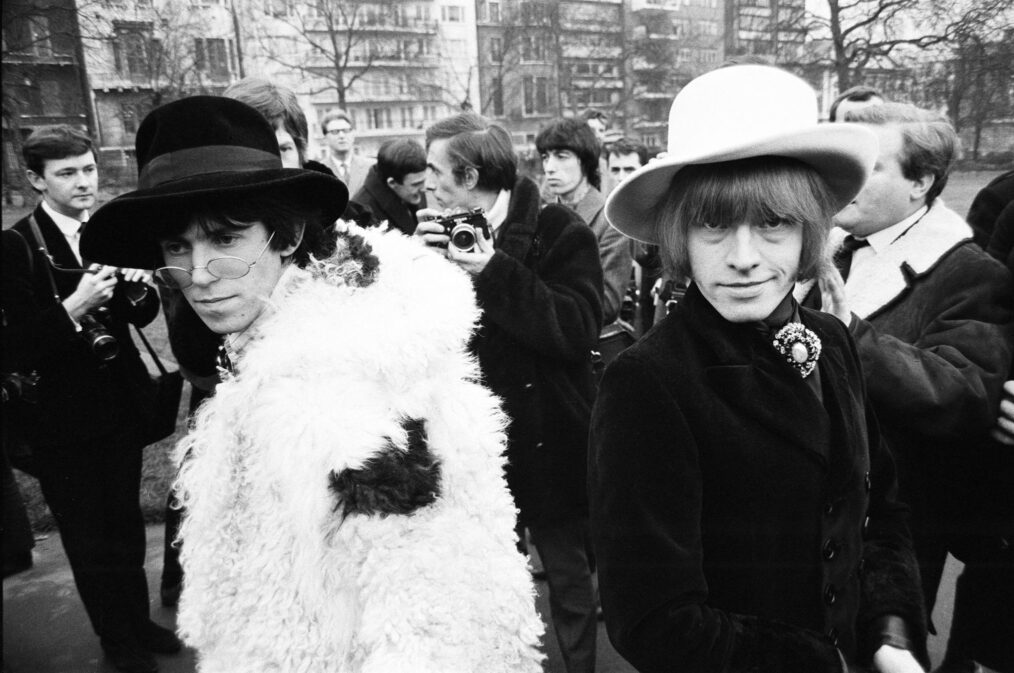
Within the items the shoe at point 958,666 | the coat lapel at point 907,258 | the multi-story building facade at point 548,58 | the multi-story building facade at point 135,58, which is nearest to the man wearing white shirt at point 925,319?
the coat lapel at point 907,258

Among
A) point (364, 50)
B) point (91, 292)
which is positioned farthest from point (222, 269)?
point (364, 50)

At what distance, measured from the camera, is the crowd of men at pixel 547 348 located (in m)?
2.07

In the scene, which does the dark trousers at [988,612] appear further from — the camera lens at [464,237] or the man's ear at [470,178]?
the man's ear at [470,178]

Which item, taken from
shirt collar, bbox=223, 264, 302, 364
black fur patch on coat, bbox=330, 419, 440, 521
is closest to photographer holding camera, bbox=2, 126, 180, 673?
shirt collar, bbox=223, 264, 302, 364

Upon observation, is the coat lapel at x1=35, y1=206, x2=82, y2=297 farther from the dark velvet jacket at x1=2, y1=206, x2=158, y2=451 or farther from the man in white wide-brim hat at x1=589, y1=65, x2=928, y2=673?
the man in white wide-brim hat at x1=589, y1=65, x2=928, y2=673

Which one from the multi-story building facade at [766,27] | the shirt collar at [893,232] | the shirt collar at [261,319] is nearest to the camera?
the shirt collar at [261,319]

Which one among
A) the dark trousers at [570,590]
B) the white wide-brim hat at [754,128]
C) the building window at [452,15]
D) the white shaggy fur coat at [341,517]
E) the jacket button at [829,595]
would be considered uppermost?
the building window at [452,15]

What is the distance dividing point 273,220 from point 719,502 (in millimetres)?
1026

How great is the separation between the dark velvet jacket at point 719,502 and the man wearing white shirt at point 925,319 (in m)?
0.73

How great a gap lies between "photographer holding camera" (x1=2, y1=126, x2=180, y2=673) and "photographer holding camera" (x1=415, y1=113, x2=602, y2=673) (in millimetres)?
1436

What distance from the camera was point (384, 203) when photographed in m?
4.03

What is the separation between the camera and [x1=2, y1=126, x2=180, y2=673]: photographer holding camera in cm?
272

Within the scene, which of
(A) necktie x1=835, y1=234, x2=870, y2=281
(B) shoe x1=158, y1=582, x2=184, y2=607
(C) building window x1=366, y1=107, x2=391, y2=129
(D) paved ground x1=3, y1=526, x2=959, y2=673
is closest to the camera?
(A) necktie x1=835, y1=234, x2=870, y2=281

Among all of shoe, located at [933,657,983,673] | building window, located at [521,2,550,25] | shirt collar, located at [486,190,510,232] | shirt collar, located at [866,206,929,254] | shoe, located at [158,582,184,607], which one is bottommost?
shoe, located at [158,582,184,607]
